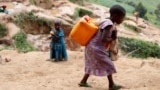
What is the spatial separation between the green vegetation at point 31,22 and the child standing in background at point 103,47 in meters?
10.1

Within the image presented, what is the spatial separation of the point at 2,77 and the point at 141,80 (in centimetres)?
291

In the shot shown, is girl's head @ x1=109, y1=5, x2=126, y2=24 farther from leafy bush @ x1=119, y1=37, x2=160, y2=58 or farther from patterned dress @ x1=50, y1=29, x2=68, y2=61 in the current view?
leafy bush @ x1=119, y1=37, x2=160, y2=58

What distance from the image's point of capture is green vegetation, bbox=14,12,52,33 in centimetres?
1675

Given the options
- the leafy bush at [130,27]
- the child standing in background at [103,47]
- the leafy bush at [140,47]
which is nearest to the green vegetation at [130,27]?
the leafy bush at [130,27]

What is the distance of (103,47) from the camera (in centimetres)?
678

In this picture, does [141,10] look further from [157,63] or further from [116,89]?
[116,89]

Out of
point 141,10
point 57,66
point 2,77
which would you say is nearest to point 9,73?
point 2,77

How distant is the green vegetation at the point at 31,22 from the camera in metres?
16.7

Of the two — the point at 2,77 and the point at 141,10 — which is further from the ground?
the point at 2,77

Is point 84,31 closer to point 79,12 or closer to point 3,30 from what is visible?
point 3,30

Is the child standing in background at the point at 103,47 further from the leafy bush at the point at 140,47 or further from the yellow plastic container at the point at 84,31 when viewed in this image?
the leafy bush at the point at 140,47

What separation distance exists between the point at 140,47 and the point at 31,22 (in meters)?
5.31

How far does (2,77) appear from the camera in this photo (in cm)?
868

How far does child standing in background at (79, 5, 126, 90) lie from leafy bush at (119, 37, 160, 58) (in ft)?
38.5
